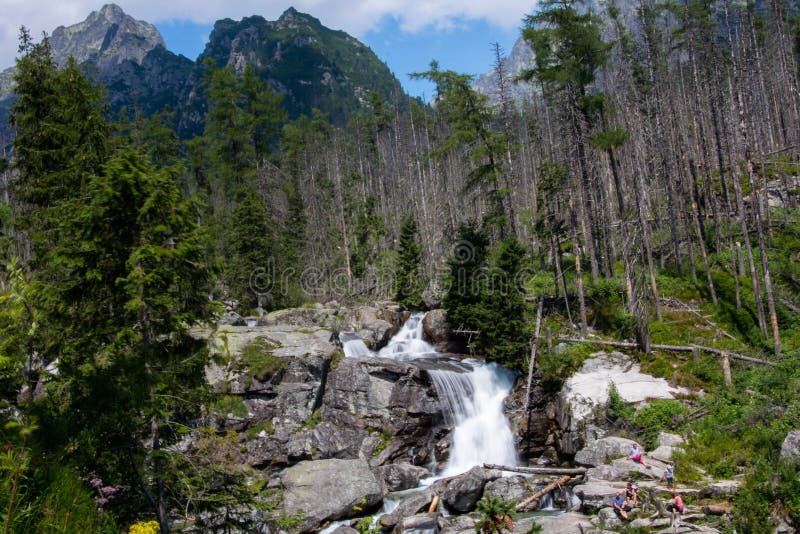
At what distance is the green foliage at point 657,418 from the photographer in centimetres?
1533

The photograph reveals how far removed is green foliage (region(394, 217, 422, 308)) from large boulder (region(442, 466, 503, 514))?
15.8 metres

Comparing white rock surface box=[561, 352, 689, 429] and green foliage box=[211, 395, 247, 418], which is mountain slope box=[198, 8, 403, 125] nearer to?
white rock surface box=[561, 352, 689, 429]

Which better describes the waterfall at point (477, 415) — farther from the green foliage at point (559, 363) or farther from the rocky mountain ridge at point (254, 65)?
the rocky mountain ridge at point (254, 65)

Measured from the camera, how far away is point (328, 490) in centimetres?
1466

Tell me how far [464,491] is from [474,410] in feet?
18.4

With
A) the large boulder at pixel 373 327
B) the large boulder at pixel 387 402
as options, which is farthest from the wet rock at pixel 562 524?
the large boulder at pixel 373 327

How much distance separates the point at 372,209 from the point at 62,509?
151 feet

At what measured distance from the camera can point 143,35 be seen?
173 metres

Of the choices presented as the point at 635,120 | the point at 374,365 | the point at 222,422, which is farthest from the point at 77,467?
the point at 635,120

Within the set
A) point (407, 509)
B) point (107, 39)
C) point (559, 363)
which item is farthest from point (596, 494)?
point (107, 39)

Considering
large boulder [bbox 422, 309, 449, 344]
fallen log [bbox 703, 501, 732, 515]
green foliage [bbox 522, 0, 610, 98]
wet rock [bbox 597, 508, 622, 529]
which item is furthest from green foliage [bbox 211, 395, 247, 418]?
green foliage [bbox 522, 0, 610, 98]

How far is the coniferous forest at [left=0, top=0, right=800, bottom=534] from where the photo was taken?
6.93m

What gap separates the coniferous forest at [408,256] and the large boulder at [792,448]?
0.36 m

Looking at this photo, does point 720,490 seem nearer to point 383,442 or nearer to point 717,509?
point 717,509
